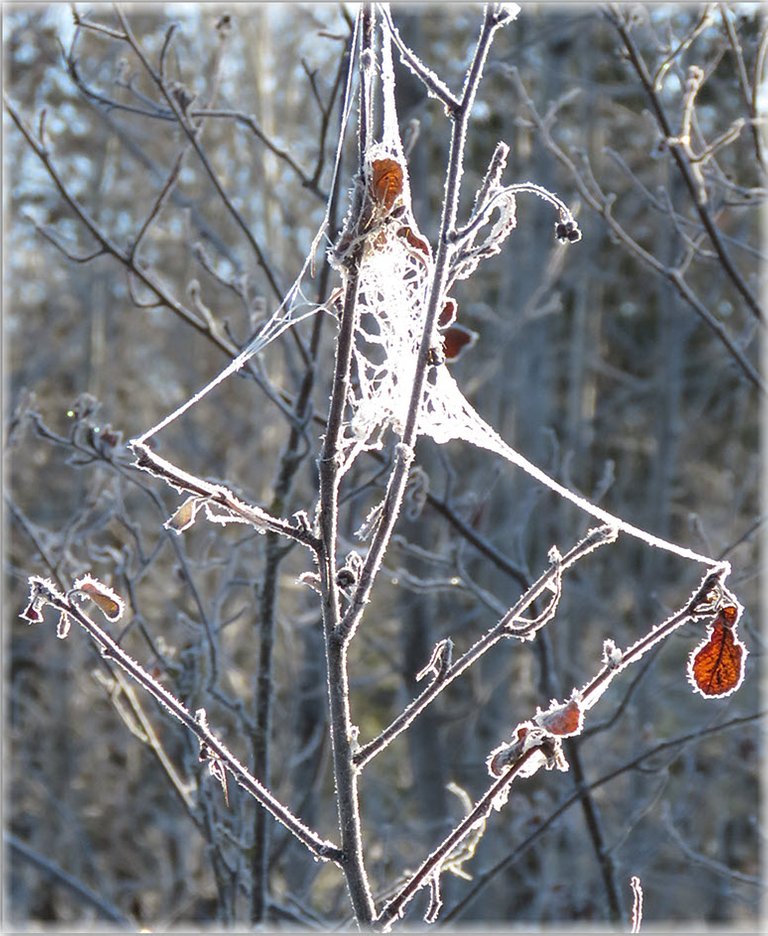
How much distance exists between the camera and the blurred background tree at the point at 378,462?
2475mm

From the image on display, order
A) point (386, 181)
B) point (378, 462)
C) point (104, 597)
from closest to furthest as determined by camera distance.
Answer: point (386, 181) → point (104, 597) → point (378, 462)

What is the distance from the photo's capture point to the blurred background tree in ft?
8.12

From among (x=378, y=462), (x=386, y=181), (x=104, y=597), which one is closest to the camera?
(x=386, y=181)

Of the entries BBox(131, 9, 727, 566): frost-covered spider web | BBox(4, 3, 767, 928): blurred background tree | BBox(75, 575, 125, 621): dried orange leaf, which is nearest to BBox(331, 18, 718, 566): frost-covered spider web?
BBox(131, 9, 727, 566): frost-covered spider web

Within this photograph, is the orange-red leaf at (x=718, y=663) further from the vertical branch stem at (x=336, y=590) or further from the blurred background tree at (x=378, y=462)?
the blurred background tree at (x=378, y=462)

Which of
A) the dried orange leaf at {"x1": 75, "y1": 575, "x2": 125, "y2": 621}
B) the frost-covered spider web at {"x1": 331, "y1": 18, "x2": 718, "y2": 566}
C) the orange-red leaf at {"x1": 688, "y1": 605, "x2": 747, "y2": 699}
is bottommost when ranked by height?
the orange-red leaf at {"x1": 688, "y1": 605, "x2": 747, "y2": 699}

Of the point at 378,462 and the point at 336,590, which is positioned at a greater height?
the point at 378,462

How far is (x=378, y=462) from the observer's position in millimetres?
2518

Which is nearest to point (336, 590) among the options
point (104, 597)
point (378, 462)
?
point (104, 597)

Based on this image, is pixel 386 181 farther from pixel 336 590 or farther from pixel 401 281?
pixel 336 590

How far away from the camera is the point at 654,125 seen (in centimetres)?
263

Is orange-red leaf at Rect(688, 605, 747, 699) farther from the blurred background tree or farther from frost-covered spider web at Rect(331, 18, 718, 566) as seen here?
the blurred background tree

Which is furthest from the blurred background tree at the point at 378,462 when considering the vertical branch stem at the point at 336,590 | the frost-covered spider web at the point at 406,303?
the vertical branch stem at the point at 336,590

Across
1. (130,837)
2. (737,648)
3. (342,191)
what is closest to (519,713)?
(130,837)
